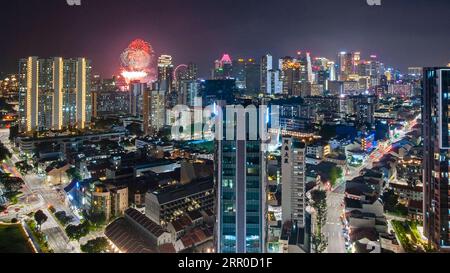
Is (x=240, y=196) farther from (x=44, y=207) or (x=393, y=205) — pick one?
(x=44, y=207)

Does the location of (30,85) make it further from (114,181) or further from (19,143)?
(114,181)

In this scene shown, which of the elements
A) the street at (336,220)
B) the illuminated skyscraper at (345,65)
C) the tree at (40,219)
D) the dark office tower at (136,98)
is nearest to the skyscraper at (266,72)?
the dark office tower at (136,98)

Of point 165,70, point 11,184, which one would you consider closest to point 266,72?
point 165,70

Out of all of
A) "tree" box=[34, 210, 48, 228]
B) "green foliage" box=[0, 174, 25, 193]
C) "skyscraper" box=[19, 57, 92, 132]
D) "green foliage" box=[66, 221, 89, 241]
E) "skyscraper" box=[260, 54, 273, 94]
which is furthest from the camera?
"skyscraper" box=[260, 54, 273, 94]

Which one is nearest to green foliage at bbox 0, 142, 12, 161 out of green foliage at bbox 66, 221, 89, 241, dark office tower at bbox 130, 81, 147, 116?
green foliage at bbox 66, 221, 89, 241

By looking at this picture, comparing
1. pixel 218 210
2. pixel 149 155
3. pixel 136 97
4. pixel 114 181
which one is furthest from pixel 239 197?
pixel 136 97

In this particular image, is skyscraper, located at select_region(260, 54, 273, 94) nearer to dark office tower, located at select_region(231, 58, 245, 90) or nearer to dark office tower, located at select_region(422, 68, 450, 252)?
dark office tower, located at select_region(231, 58, 245, 90)
